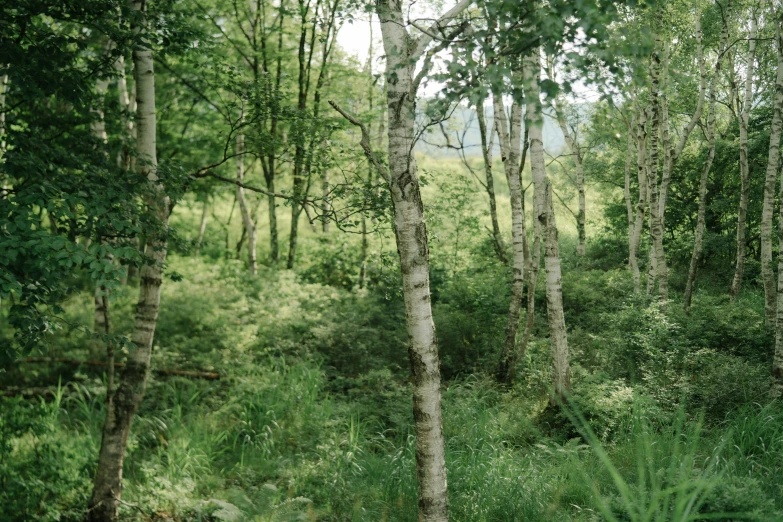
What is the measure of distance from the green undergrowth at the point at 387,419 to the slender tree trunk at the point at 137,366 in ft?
0.96

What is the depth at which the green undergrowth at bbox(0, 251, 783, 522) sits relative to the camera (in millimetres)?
4871

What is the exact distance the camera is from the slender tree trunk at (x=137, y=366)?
556 centimetres

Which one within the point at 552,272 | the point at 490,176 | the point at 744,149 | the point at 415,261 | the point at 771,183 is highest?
the point at 744,149

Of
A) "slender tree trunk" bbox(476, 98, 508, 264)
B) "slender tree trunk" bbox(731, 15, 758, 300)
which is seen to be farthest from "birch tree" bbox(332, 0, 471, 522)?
"slender tree trunk" bbox(476, 98, 508, 264)

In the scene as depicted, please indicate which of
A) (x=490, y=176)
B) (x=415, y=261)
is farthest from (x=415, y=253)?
(x=490, y=176)

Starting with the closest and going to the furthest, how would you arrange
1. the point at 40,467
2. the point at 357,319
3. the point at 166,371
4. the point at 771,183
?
the point at 40,467, the point at 771,183, the point at 166,371, the point at 357,319

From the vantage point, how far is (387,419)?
7.47 m

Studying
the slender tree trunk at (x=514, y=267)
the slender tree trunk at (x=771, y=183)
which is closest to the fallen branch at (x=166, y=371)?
the slender tree trunk at (x=514, y=267)

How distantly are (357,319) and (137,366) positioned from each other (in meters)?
5.36

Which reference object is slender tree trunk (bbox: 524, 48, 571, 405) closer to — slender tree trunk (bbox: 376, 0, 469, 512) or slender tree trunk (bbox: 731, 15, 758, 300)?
→ slender tree trunk (bbox: 376, 0, 469, 512)

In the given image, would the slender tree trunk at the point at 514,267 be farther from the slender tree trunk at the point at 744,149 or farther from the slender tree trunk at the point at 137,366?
the slender tree trunk at the point at 137,366

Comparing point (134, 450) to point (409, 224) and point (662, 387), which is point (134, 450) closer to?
point (409, 224)

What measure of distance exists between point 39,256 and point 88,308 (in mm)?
9424

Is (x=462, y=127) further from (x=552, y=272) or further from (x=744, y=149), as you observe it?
(x=552, y=272)
